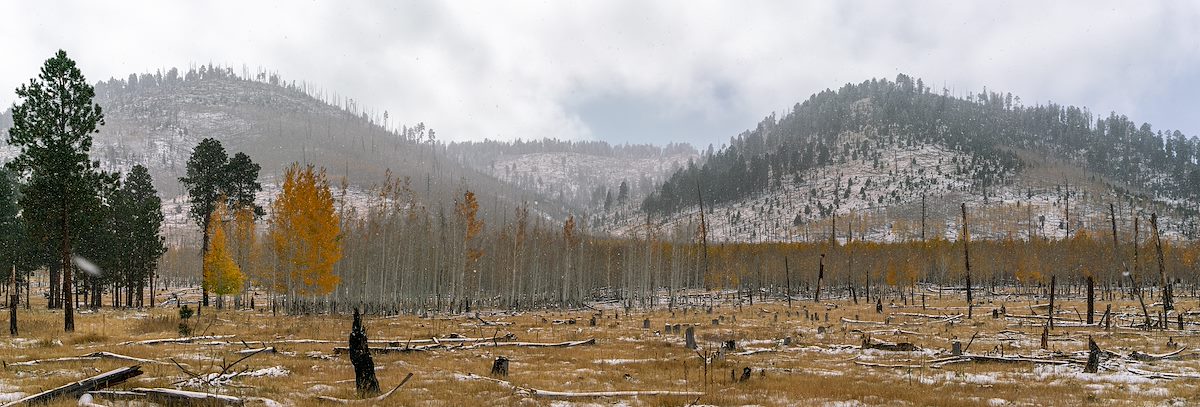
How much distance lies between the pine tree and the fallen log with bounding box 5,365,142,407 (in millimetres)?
16260

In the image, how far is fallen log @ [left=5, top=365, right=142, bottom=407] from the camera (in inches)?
379

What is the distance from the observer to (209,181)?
45750 mm

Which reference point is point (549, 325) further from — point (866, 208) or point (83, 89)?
point (866, 208)

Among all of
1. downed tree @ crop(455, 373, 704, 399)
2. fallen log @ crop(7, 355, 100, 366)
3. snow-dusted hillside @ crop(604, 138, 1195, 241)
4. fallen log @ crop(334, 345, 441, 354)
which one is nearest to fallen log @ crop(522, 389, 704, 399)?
downed tree @ crop(455, 373, 704, 399)

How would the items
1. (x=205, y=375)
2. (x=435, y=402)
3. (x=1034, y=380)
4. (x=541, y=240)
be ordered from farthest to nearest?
(x=541, y=240), (x=1034, y=380), (x=205, y=375), (x=435, y=402)

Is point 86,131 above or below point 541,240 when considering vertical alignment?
above

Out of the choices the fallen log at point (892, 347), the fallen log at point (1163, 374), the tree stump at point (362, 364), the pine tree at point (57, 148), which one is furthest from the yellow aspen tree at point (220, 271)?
the fallen log at point (1163, 374)

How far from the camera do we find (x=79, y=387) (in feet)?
33.5

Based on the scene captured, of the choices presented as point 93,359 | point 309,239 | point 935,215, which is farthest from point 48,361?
point 935,215

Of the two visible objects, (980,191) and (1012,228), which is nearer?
(1012,228)

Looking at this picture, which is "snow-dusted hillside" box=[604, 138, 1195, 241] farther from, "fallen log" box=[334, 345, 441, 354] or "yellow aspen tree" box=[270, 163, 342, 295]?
"fallen log" box=[334, 345, 441, 354]

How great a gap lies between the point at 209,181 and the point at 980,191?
213 meters

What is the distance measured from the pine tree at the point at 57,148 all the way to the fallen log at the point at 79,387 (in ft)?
53.3

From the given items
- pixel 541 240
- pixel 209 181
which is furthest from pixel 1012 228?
pixel 209 181
